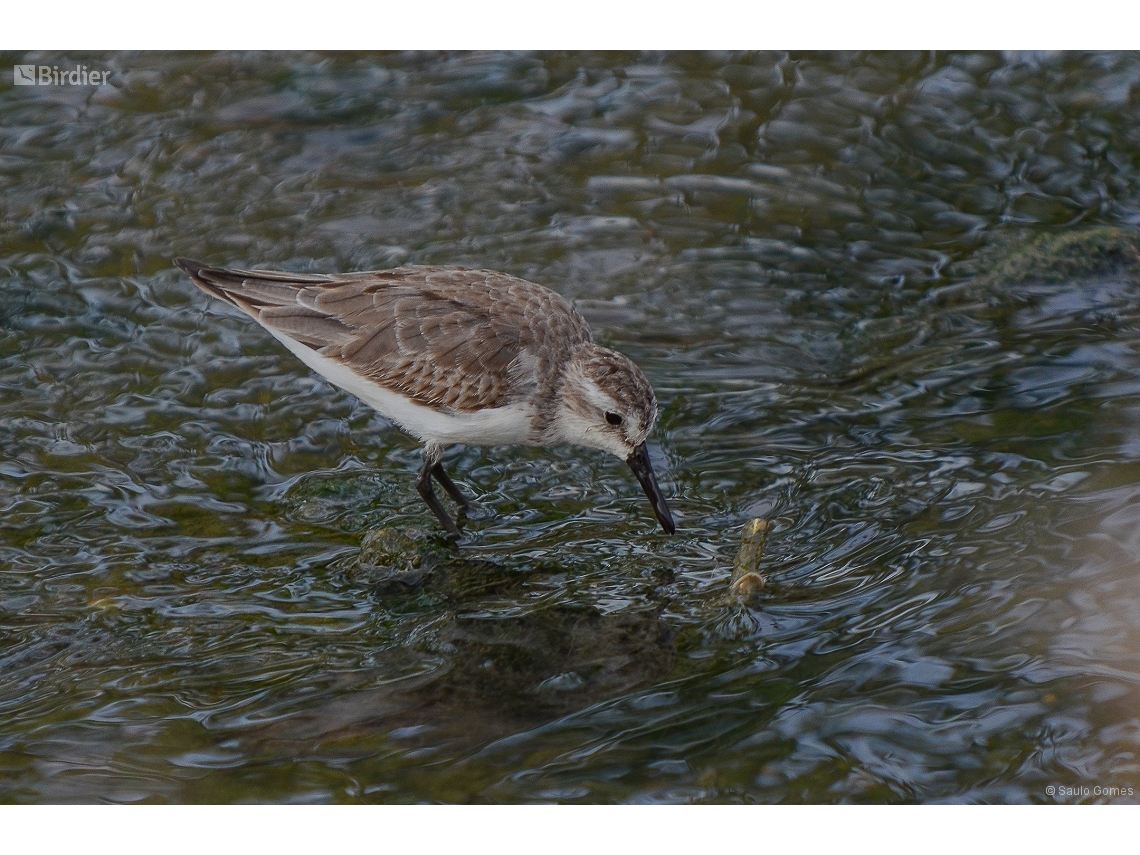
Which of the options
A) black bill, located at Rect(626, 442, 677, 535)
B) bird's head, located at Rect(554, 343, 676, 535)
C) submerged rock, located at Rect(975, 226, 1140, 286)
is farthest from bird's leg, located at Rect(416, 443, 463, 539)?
submerged rock, located at Rect(975, 226, 1140, 286)

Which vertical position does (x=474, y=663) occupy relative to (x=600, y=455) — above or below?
below

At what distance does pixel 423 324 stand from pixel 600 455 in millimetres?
1525

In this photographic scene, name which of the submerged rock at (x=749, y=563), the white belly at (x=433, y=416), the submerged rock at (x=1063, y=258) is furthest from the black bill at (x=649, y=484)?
the submerged rock at (x=1063, y=258)

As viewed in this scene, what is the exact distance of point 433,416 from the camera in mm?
7465

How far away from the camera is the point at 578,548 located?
710 centimetres

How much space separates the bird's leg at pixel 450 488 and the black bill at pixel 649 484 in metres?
1.12

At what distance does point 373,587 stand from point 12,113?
6719 millimetres

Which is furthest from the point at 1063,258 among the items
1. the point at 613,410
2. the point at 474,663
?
the point at 474,663

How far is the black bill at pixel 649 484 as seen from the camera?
7039 mm

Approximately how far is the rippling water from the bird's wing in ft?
2.66

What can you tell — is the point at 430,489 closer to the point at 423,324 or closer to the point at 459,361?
the point at 459,361

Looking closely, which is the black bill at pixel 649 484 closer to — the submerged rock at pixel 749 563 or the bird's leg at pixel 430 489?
the submerged rock at pixel 749 563

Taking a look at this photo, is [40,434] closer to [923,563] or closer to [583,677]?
Answer: [583,677]

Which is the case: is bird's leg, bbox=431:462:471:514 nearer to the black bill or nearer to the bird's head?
the bird's head
